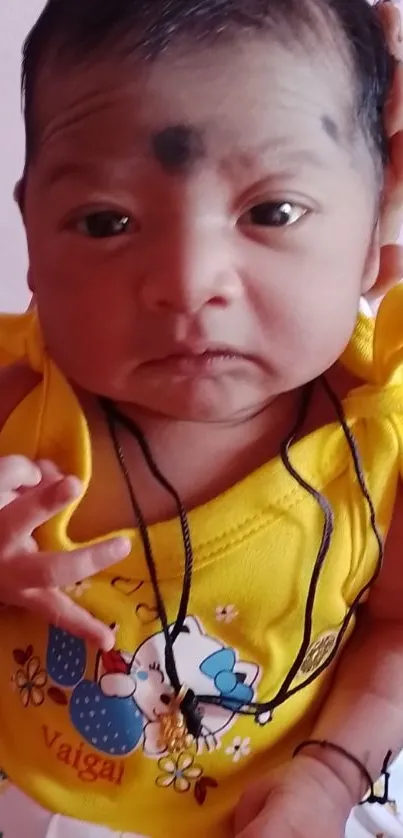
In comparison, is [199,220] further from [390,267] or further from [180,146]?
[390,267]

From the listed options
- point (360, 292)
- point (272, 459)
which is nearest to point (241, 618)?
point (272, 459)

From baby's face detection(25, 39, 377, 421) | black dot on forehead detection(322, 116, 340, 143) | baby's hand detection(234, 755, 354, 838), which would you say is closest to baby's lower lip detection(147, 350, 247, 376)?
baby's face detection(25, 39, 377, 421)

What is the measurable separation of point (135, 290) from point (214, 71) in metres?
0.11

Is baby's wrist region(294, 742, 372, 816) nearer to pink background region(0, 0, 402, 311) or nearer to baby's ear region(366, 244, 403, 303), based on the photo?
baby's ear region(366, 244, 403, 303)

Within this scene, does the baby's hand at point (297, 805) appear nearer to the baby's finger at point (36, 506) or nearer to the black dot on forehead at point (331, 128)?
the baby's finger at point (36, 506)

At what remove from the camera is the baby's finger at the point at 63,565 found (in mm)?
542

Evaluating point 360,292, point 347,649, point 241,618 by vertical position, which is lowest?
point 347,649

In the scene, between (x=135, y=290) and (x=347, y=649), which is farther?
(x=347, y=649)

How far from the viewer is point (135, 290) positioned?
1.75 feet

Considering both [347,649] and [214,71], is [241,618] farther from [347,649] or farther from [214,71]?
[214,71]

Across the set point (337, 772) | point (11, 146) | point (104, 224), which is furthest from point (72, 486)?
point (11, 146)

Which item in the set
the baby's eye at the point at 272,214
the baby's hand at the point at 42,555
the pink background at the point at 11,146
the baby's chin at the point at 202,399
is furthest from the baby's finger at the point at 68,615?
the pink background at the point at 11,146

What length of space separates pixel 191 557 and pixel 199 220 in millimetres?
200

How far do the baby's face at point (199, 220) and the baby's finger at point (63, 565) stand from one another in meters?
0.08
